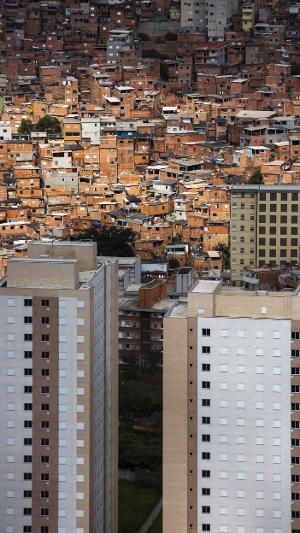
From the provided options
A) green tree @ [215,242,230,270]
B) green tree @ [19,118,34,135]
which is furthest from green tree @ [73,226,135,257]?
green tree @ [19,118,34,135]

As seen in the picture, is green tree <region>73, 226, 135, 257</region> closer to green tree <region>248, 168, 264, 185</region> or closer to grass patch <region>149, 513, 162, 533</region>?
green tree <region>248, 168, 264, 185</region>

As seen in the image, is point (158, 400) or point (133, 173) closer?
point (158, 400)

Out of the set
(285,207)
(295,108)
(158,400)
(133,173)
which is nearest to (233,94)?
(295,108)

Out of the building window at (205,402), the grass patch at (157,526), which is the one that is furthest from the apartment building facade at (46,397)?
the grass patch at (157,526)

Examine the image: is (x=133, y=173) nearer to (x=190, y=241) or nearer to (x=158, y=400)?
(x=190, y=241)

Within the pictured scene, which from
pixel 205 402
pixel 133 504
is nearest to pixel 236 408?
pixel 205 402

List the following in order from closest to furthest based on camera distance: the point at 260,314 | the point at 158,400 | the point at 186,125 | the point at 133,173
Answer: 1. the point at 260,314
2. the point at 158,400
3. the point at 133,173
4. the point at 186,125

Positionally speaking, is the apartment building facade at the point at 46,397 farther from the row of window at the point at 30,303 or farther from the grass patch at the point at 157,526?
the grass patch at the point at 157,526
